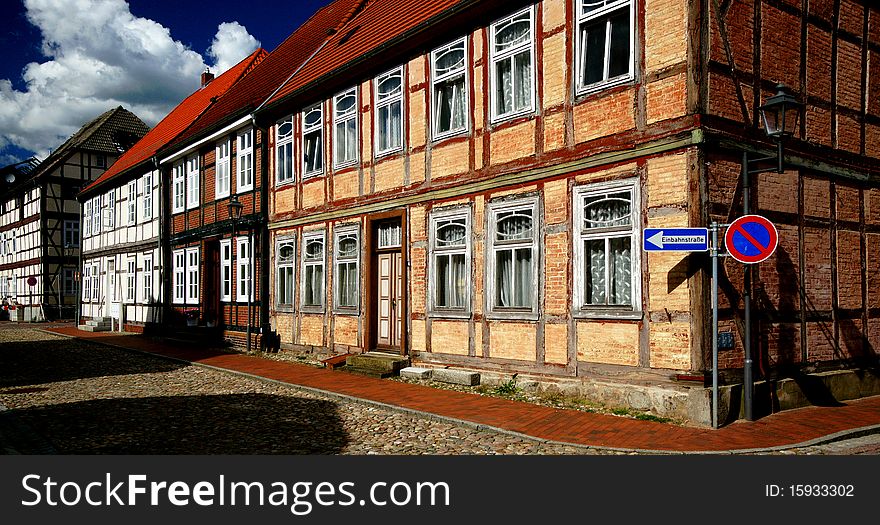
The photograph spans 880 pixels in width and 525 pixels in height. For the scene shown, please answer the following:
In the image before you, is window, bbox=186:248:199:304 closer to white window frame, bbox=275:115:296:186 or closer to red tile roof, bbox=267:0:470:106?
white window frame, bbox=275:115:296:186

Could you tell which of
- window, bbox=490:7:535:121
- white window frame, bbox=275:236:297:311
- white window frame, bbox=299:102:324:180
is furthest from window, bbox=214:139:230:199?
window, bbox=490:7:535:121

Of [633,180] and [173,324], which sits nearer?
[633,180]

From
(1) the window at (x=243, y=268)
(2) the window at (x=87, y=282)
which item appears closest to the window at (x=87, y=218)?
(2) the window at (x=87, y=282)

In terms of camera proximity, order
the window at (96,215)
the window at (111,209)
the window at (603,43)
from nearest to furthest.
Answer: the window at (603,43) < the window at (111,209) < the window at (96,215)

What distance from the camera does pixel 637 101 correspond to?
31.6ft

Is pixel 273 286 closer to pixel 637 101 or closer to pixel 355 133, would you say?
pixel 355 133

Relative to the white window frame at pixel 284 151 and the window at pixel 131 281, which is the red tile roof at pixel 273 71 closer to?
the white window frame at pixel 284 151

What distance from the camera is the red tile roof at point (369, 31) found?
538 inches

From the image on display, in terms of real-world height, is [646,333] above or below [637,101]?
below

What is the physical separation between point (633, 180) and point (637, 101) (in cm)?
109

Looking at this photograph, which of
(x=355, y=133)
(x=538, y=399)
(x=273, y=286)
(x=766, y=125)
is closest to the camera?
(x=766, y=125)

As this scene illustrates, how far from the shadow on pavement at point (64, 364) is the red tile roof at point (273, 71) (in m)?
7.09

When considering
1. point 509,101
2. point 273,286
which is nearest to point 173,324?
point 273,286

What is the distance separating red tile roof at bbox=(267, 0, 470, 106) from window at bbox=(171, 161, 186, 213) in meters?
7.27
